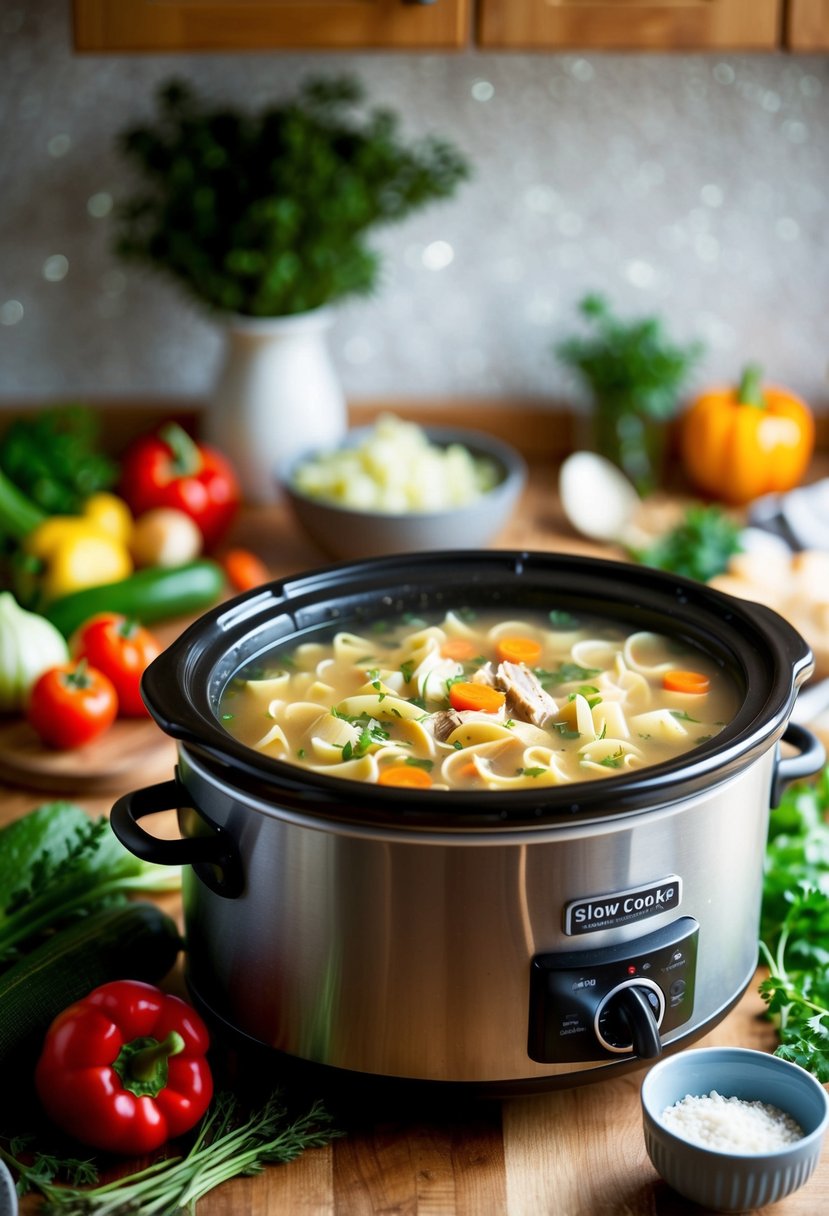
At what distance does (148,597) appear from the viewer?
2650mm

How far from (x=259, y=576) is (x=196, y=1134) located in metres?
1.45

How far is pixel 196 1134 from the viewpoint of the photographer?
1527 millimetres

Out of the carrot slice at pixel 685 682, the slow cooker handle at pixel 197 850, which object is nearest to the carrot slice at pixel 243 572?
the carrot slice at pixel 685 682

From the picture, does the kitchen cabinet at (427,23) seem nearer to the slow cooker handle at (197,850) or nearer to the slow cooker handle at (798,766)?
the slow cooker handle at (798,766)

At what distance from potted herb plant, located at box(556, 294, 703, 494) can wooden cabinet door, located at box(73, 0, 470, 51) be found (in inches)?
29.7

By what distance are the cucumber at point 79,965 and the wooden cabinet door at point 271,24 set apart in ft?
4.96

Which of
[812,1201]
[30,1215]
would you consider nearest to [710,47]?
[812,1201]

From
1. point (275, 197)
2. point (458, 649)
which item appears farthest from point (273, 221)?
point (458, 649)

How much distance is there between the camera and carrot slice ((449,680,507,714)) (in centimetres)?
171

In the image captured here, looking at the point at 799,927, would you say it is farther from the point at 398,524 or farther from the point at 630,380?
the point at 630,380

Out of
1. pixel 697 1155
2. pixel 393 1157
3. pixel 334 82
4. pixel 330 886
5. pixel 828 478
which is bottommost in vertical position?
pixel 828 478

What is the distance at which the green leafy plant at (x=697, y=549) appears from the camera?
8.91 feet

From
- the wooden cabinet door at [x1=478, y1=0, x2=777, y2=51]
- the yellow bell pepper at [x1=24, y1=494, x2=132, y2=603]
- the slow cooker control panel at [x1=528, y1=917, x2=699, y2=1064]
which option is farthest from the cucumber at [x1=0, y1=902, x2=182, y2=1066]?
the wooden cabinet door at [x1=478, y1=0, x2=777, y2=51]

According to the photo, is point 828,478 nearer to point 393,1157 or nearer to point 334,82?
point 334,82
